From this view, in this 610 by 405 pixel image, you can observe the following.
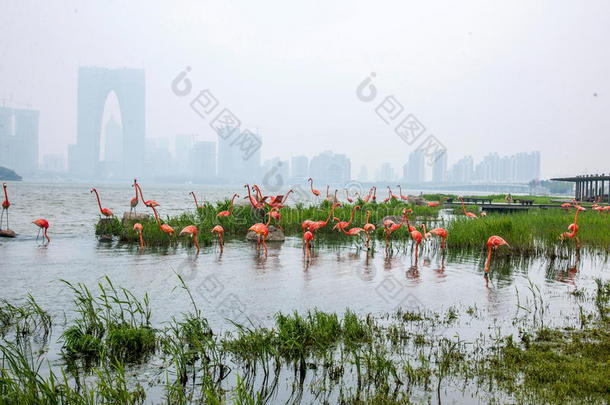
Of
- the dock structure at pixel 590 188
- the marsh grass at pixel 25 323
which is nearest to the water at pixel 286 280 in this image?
the marsh grass at pixel 25 323

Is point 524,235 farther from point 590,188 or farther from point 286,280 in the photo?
point 590,188

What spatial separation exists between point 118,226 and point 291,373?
14.3 metres

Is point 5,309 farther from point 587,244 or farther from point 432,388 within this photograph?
point 587,244

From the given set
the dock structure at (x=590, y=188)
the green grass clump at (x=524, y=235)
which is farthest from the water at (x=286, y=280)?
the dock structure at (x=590, y=188)

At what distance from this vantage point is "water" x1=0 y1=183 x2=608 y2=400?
847 centimetres

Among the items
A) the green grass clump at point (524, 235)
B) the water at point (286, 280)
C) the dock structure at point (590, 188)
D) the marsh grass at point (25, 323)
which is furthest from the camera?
the dock structure at point (590, 188)

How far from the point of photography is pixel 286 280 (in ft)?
36.1

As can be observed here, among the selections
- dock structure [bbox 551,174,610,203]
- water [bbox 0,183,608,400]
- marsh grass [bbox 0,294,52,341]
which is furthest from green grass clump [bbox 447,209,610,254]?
dock structure [bbox 551,174,610,203]

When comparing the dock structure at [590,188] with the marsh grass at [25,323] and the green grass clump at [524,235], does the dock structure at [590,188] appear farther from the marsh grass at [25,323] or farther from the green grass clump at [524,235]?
the marsh grass at [25,323]

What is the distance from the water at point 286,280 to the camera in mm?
8469

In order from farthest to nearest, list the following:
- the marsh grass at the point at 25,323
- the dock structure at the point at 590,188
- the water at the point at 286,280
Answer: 1. the dock structure at the point at 590,188
2. the water at the point at 286,280
3. the marsh grass at the point at 25,323

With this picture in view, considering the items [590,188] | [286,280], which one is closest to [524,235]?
[286,280]

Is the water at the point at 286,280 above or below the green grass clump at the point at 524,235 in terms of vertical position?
below

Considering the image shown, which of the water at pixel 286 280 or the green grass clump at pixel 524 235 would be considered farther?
the green grass clump at pixel 524 235
